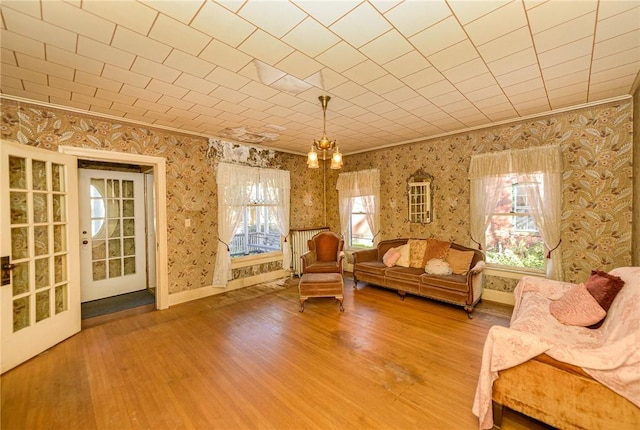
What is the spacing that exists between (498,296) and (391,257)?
1653 millimetres

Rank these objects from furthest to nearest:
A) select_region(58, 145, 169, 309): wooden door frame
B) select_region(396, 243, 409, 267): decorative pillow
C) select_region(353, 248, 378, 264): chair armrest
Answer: select_region(353, 248, 378, 264): chair armrest
select_region(396, 243, 409, 267): decorative pillow
select_region(58, 145, 169, 309): wooden door frame

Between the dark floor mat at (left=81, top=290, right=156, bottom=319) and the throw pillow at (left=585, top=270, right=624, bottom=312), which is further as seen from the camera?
the dark floor mat at (left=81, top=290, right=156, bottom=319)

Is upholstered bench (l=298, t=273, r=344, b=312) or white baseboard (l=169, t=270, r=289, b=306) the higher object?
upholstered bench (l=298, t=273, r=344, b=312)

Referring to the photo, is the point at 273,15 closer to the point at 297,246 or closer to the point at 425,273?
the point at 425,273

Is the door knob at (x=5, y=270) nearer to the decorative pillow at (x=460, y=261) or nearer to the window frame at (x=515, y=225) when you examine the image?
the decorative pillow at (x=460, y=261)

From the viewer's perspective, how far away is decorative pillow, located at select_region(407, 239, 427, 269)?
4.46 metres

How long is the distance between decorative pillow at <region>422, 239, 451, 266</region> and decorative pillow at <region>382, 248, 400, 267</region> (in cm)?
45

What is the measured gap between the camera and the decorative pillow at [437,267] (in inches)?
156

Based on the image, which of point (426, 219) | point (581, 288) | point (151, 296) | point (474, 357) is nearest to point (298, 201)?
point (426, 219)

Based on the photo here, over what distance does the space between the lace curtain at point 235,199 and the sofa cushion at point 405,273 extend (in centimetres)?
227

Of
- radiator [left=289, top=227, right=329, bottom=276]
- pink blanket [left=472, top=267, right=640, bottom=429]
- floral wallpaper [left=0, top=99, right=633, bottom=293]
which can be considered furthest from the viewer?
radiator [left=289, top=227, right=329, bottom=276]

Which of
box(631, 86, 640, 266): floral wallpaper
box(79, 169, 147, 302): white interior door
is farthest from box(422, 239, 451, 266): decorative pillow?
box(79, 169, 147, 302): white interior door

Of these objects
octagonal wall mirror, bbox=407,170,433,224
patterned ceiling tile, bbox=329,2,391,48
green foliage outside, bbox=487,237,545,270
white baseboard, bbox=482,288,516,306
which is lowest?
white baseboard, bbox=482,288,516,306

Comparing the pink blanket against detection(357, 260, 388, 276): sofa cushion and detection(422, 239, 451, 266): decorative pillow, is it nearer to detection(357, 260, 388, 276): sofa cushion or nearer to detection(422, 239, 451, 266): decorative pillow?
detection(422, 239, 451, 266): decorative pillow
